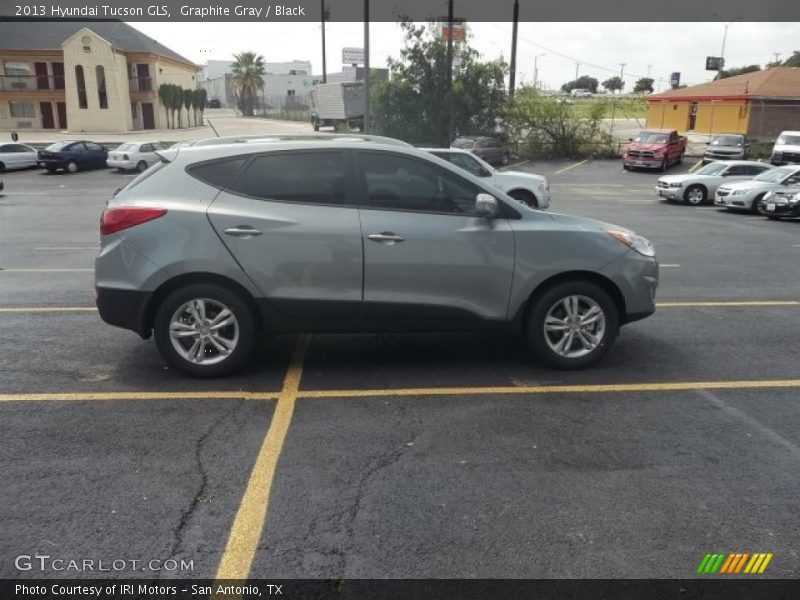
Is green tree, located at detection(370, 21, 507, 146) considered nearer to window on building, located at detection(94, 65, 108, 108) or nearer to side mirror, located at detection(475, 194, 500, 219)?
window on building, located at detection(94, 65, 108, 108)

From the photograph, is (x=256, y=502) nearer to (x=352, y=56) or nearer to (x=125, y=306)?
(x=125, y=306)

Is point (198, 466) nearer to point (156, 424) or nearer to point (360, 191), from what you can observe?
point (156, 424)

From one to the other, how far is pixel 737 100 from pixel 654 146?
15.8m

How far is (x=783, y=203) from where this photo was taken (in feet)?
57.5

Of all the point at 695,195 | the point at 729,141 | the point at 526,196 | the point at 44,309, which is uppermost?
the point at 729,141

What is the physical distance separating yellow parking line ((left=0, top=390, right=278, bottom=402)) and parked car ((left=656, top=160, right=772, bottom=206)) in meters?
19.8

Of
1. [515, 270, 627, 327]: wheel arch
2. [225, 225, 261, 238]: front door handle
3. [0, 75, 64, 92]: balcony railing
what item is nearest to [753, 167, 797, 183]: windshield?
[515, 270, 627, 327]: wheel arch

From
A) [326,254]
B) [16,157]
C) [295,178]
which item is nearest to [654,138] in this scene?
[16,157]

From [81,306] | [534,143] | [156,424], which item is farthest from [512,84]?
[156,424]

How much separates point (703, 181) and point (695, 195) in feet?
1.60

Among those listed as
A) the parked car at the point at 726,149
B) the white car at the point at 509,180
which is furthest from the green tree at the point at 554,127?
the white car at the point at 509,180

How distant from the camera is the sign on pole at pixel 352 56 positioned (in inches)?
3415

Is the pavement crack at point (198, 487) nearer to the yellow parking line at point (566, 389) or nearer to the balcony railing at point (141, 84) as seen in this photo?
the yellow parking line at point (566, 389)

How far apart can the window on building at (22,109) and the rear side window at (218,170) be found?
53952 millimetres
